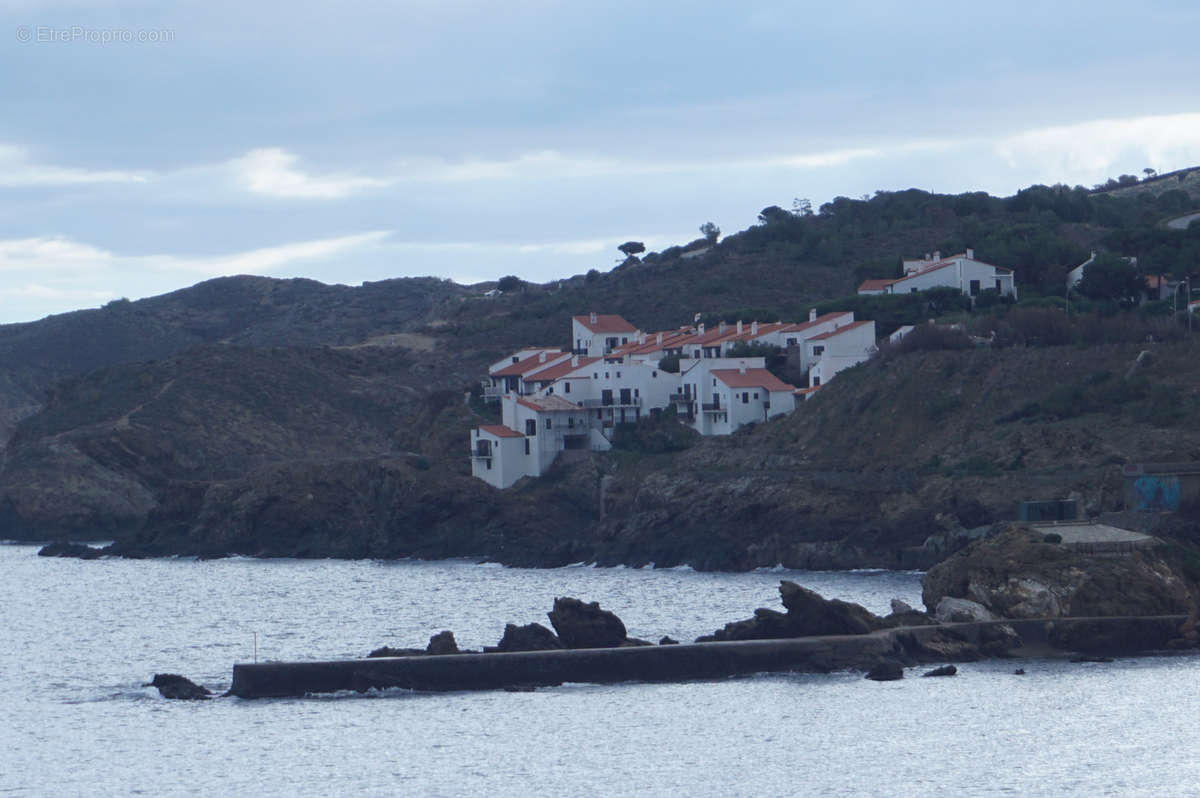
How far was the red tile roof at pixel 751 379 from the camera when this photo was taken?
79000 millimetres

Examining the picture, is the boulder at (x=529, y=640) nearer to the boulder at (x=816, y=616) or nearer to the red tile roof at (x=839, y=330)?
the boulder at (x=816, y=616)

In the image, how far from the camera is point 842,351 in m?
81.2

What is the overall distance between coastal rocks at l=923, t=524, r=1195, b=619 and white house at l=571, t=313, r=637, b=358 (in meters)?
56.3

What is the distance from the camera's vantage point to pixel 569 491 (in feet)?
253

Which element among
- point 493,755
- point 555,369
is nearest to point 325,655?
point 493,755

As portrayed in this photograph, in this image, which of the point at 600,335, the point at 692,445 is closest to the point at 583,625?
the point at 692,445

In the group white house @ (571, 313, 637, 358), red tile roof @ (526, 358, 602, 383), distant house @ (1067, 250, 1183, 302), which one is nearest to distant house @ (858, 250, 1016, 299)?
distant house @ (1067, 250, 1183, 302)

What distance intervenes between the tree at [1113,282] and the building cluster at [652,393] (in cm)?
1056

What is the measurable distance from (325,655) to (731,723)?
1366cm

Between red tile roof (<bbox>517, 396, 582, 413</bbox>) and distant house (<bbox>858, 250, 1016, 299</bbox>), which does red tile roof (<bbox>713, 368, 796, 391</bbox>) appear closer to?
red tile roof (<bbox>517, 396, 582, 413</bbox>)

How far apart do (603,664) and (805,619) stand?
4.67 metres

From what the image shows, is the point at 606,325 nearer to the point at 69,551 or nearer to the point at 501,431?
the point at 501,431

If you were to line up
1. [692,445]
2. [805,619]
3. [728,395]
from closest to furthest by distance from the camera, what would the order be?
[805,619]
[692,445]
[728,395]

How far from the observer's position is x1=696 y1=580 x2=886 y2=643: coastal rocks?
135ft
